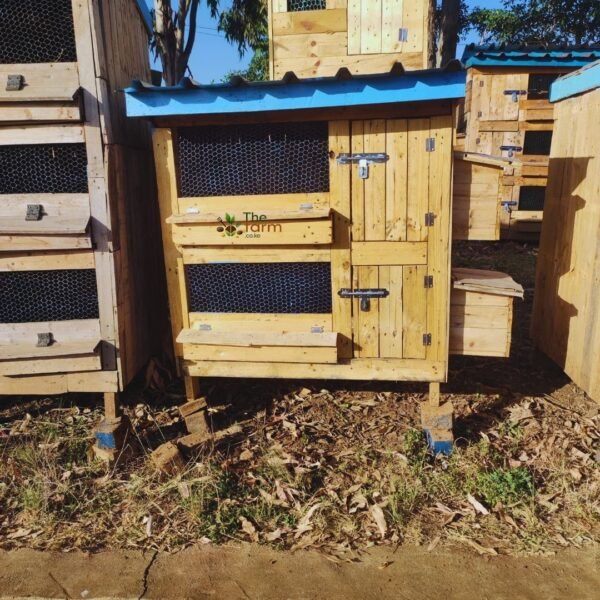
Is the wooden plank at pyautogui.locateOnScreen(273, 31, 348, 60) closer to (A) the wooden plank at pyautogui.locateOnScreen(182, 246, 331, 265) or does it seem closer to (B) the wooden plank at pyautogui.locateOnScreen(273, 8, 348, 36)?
(B) the wooden plank at pyautogui.locateOnScreen(273, 8, 348, 36)

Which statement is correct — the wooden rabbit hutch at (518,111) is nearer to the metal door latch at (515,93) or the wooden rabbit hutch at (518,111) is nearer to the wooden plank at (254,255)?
the metal door latch at (515,93)

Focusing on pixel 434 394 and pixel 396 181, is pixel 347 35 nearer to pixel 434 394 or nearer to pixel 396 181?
pixel 396 181

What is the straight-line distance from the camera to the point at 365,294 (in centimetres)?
428

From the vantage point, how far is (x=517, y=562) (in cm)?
327

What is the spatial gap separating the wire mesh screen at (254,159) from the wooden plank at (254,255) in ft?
1.40

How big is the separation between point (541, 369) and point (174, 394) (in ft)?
12.0

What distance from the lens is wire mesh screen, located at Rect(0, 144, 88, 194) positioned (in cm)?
407

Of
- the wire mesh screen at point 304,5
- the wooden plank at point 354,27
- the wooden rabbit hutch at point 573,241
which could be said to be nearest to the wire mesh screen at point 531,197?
the wooden rabbit hutch at point 573,241

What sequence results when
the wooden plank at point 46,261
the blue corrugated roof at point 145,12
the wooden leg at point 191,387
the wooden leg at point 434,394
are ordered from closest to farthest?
the wooden plank at point 46,261
the wooden leg at point 434,394
the wooden leg at point 191,387
the blue corrugated roof at point 145,12

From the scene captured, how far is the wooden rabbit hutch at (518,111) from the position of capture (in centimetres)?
1016

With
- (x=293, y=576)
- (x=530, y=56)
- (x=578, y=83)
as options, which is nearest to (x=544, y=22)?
(x=530, y=56)

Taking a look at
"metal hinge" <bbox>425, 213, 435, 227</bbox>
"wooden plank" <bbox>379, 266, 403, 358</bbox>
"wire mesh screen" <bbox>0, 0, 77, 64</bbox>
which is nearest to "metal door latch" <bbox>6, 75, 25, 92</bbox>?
"wire mesh screen" <bbox>0, 0, 77, 64</bbox>

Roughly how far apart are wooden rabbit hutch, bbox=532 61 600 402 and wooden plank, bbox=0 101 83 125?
3889mm

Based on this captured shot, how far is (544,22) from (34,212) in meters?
22.0
